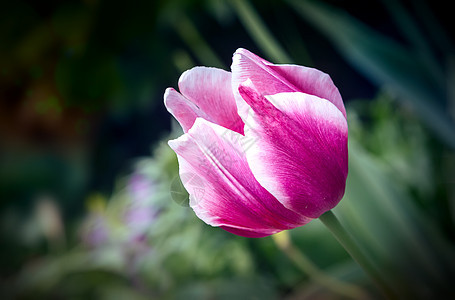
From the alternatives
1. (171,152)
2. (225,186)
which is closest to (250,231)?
(225,186)

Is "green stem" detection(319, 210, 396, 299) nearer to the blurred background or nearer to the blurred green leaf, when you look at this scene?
the blurred background

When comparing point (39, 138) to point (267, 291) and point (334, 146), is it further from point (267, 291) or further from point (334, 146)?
point (334, 146)

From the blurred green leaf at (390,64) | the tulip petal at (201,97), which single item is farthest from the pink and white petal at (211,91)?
the blurred green leaf at (390,64)

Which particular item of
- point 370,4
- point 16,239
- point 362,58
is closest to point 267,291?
point 362,58

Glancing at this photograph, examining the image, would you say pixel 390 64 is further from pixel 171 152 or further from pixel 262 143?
pixel 262 143

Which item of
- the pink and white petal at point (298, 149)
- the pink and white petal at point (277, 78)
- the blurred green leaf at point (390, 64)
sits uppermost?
the pink and white petal at point (277, 78)

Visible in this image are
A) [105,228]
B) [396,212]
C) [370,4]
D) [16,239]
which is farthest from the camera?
[16,239]

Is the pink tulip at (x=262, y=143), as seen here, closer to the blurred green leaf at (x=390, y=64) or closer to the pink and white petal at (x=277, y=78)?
the pink and white petal at (x=277, y=78)

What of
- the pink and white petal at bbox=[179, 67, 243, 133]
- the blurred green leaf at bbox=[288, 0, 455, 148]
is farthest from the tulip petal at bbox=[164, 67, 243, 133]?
the blurred green leaf at bbox=[288, 0, 455, 148]
